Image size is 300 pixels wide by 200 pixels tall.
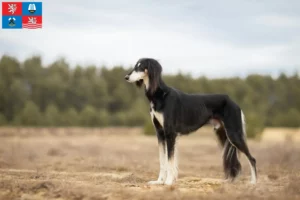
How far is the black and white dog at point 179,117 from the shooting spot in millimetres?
10430

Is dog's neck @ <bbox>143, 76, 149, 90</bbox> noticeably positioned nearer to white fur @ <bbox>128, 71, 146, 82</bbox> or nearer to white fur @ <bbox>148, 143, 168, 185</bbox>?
white fur @ <bbox>128, 71, 146, 82</bbox>

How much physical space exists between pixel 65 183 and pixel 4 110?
1600 inches

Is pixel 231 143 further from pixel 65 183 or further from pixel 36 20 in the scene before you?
pixel 36 20

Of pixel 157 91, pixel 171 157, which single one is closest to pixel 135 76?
pixel 157 91

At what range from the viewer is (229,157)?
11.8 meters

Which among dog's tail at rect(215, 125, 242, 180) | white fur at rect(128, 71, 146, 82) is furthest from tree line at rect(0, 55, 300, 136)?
white fur at rect(128, 71, 146, 82)

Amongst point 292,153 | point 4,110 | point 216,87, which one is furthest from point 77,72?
point 292,153

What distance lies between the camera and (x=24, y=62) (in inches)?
2172

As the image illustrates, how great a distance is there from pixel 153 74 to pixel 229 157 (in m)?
3.19

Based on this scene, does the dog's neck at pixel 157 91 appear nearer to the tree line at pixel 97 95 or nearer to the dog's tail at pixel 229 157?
the dog's tail at pixel 229 157

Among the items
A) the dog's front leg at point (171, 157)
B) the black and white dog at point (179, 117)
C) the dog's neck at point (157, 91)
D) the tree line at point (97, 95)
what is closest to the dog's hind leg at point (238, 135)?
the black and white dog at point (179, 117)

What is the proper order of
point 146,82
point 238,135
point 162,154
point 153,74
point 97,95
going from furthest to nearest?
point 97,95, point 238,135, point 162,154, point 146,82, point 153,74

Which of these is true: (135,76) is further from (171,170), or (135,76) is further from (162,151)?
(171,170)

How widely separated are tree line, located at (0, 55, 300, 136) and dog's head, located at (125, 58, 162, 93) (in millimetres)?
32911
